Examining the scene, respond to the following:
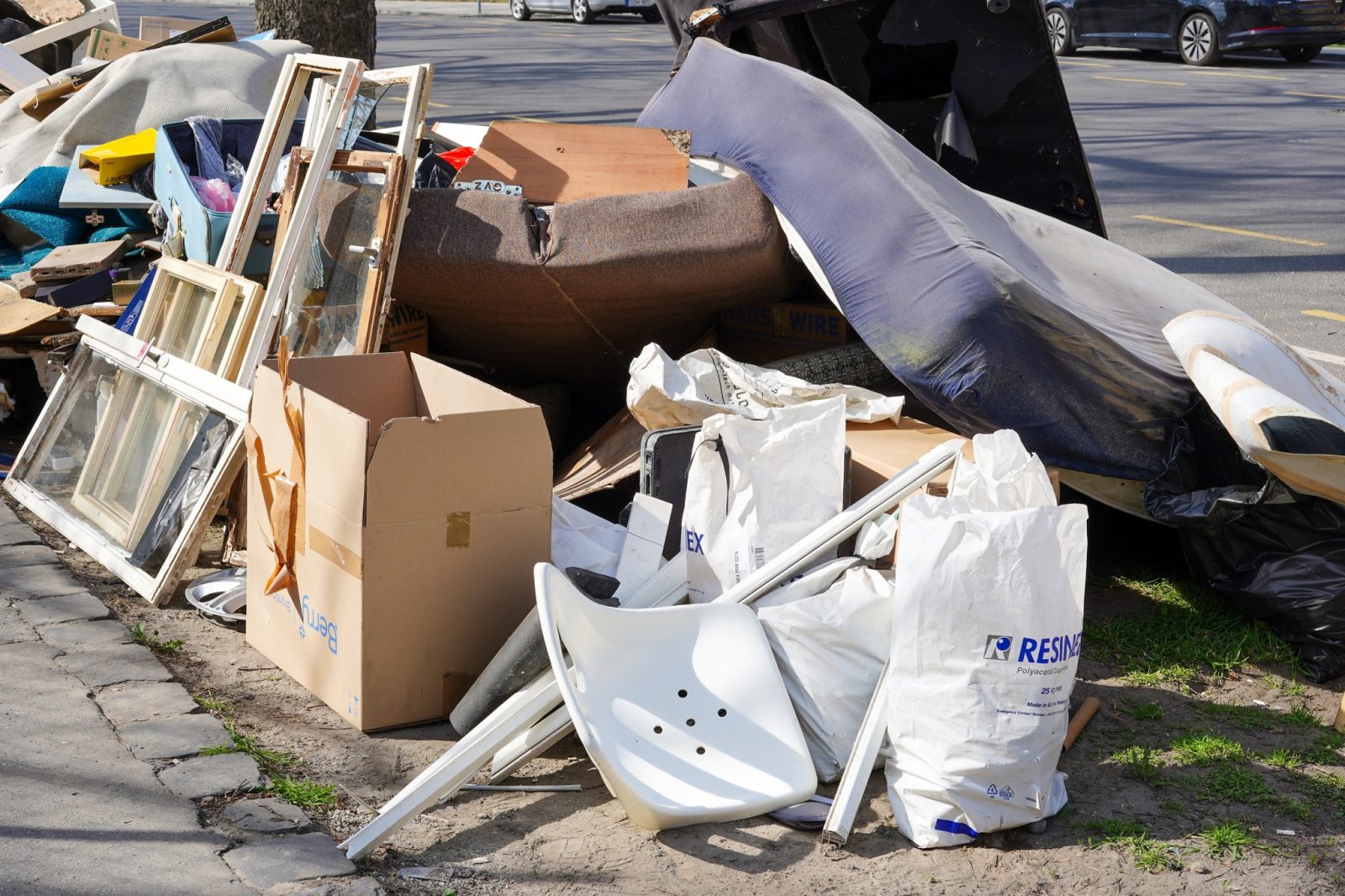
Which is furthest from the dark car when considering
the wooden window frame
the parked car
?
the wooden window frame

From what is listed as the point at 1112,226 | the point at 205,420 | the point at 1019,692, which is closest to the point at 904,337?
the point at 1019,692

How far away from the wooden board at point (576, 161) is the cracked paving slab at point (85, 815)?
7.06 feet

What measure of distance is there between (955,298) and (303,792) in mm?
1972

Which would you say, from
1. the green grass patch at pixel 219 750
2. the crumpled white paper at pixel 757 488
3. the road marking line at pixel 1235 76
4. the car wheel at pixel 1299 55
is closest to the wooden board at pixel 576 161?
the crumpled white paper at pixel 757 488

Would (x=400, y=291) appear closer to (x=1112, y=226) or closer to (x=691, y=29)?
(x=691, y=29)

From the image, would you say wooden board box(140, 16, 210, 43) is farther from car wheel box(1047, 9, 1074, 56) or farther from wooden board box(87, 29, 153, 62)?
car wheel box(1047, 9, 1074, 56)

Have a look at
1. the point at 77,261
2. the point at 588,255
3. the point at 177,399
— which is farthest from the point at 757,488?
the point at 77,261

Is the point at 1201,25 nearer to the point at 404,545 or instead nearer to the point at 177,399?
the point at 177,399

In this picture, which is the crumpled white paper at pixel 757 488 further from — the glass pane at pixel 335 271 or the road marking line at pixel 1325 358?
the road marking line at pixel 1325 358

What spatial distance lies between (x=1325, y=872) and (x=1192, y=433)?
136 cm

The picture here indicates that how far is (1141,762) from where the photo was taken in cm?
287

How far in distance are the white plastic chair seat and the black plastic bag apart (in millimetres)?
1344

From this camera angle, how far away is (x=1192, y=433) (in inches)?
139

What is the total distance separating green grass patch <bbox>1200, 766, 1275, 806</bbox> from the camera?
→ 2740 mm
